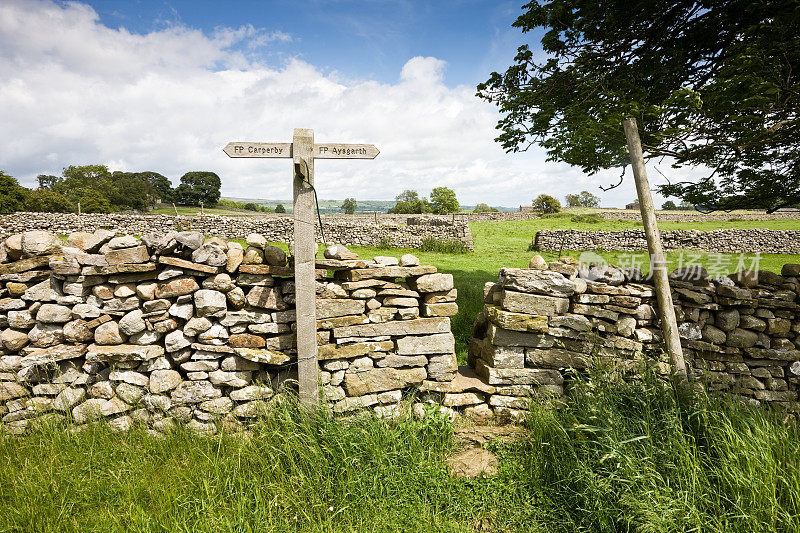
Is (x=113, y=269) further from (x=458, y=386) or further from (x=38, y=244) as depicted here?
(x=458, y=386)

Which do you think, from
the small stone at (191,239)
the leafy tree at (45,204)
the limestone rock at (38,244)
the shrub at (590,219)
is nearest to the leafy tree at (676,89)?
the small stone at (191,239)

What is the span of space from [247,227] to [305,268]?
16689 millimetres

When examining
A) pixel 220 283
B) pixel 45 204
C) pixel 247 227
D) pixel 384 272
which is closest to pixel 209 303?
pixel 220 283

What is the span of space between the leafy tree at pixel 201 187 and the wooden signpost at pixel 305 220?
70053mm

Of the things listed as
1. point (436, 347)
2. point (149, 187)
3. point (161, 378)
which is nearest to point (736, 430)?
point (436, 347)

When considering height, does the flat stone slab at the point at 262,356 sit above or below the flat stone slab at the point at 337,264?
below

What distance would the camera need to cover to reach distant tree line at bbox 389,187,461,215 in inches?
2192

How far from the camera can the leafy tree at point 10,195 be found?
28.2m

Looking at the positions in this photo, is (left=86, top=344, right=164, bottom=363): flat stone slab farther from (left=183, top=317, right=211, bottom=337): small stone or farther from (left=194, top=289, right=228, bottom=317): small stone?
(left=194, top=289, right=228, bottom=317): small stone

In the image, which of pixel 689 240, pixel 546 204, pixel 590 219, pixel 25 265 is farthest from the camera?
pixel 546 204

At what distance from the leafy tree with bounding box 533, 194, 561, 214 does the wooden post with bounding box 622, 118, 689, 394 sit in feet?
133

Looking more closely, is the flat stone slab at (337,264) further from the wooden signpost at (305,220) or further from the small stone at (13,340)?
the small stone at (13,340)

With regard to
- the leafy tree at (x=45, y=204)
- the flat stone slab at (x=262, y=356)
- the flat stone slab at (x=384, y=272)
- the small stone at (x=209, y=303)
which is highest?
the leafy tree at (x=45, y=204)

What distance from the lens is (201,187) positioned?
68750 millimetres
